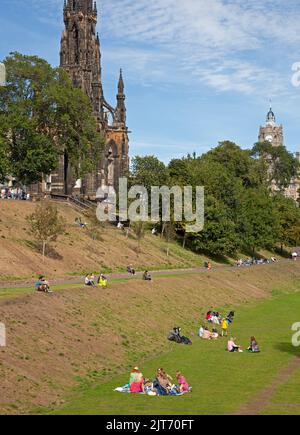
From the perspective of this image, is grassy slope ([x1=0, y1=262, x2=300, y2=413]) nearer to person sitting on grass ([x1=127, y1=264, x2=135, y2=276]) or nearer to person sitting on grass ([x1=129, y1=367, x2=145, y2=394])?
person sitting on grass ([x1=129, y1=367, x2=145, y2=394])

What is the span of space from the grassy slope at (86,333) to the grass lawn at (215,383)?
431 mm

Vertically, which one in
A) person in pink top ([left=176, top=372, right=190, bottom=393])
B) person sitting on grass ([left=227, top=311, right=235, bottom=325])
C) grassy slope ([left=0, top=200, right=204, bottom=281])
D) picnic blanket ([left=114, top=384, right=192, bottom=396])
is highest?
grassy slope ([left=0, top=200, right=204, bottom=281])

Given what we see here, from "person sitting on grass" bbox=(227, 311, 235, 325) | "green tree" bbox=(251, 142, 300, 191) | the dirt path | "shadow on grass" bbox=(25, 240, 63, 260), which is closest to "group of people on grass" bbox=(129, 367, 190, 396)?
the dirt path

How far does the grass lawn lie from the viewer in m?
27.3

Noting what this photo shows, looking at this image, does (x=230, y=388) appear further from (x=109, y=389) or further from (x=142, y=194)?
(x=142, y=194)

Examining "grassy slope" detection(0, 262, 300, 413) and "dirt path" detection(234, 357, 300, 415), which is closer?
"dirt path" detection(234, 357, 300, 415)

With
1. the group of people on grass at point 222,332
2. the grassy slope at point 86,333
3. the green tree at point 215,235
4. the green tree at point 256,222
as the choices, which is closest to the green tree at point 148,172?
the green tree at point 215,235

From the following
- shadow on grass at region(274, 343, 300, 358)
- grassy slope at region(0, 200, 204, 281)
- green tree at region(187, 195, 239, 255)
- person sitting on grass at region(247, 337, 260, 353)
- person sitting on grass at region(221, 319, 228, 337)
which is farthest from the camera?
green tree at region(187, 195, 239, 255)

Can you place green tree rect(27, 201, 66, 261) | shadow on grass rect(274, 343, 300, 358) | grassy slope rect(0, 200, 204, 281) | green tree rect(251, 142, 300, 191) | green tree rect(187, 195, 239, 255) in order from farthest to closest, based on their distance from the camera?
green tree rect(251, 142, 300, 191)
green tree rect(187, 195, 239, 255)
green tree rect(27, 201, 66, 261)
grassy slope rect(0, 200, 204, 281)
shadow on grass rect(274, 343, 300, 358)

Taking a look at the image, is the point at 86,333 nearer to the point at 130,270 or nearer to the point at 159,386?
the point at 159,386

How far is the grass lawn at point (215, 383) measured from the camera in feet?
89.5

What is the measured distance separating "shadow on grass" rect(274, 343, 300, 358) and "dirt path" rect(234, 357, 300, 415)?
217 cm

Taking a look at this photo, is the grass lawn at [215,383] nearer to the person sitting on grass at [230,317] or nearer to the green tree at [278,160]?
the person sitting on grass at [230,317]
